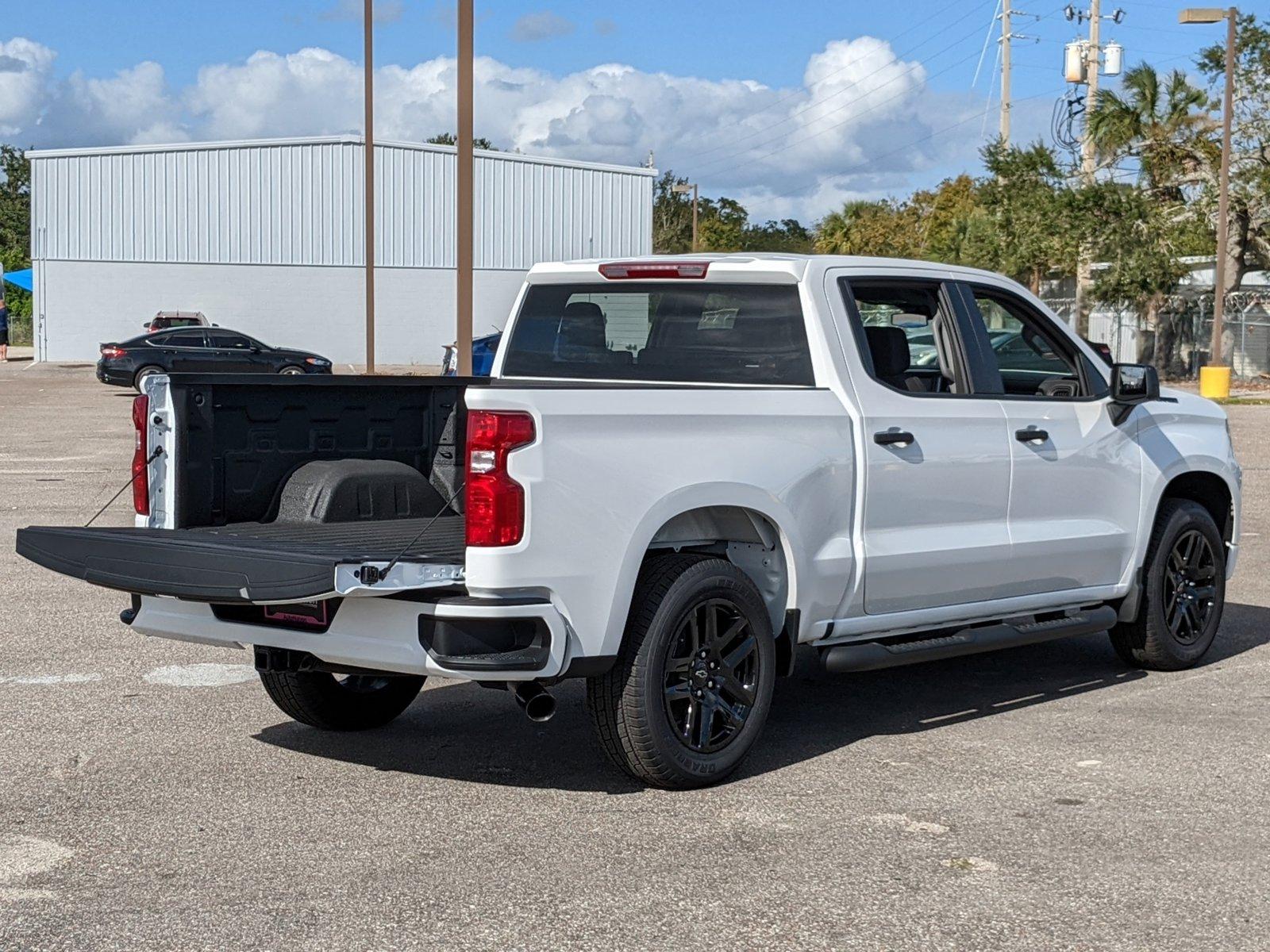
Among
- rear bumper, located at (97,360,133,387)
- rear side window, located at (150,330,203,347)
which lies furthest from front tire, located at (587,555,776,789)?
rear side window, located at (150,330,203,347)

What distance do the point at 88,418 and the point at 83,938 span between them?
85.1 feet

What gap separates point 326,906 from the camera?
462 cm

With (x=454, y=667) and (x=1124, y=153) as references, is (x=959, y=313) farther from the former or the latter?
(x=1124, y=153)

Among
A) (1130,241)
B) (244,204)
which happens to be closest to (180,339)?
(244,204)

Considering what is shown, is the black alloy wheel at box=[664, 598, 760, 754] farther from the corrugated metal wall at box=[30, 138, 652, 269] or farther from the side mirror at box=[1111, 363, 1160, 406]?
the corrugated metal wall at box=[30, 138, 652, 269]

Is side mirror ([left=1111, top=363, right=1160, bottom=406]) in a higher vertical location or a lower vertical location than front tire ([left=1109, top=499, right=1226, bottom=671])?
higher

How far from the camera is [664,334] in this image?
6.89 metres

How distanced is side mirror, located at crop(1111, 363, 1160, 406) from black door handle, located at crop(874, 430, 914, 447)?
1387 millimetres

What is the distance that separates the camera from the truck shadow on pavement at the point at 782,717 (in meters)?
6.28

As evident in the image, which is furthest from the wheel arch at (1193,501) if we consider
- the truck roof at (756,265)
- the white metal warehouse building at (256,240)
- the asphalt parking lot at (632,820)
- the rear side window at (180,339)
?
the white metal warehouse building at (256,240)

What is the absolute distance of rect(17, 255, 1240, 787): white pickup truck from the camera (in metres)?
5.30

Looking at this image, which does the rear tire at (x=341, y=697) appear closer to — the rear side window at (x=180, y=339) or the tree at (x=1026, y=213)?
the rear side window at (x=180, y=339)

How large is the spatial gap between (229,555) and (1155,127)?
4339 centimetres

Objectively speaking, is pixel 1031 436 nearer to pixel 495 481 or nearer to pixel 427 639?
pixel 495 481
